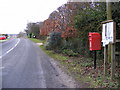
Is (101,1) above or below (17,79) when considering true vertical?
above

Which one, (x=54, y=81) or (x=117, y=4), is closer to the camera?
(x=54, y=81)

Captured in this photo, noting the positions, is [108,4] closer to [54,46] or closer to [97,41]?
[97,41]

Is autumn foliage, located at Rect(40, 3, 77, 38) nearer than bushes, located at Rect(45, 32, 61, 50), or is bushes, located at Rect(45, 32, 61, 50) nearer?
autumn foliage, located at Rect(40, 3, 77, 38)

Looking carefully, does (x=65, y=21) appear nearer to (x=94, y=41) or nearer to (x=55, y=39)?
(x=55, y=39)

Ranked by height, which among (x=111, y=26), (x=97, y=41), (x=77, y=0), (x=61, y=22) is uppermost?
(x=77, y=0)

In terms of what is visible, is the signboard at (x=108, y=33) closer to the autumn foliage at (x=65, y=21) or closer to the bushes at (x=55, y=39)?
the autumn foliage at (x=65, y=21)

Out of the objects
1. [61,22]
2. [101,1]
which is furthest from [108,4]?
[61,22]

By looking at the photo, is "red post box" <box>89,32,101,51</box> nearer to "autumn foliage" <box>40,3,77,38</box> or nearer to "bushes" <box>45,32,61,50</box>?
"autumn foliage" <box>40,3,77,38</box>

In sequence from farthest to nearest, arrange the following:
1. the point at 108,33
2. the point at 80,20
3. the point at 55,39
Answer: the point at 55,39 < the point at 80,20 < the point at 108,33

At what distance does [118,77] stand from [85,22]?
184 inches

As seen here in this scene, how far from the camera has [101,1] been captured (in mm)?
8508

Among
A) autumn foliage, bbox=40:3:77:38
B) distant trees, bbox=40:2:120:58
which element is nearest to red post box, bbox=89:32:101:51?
distant trees, bbox=40:2:120:58

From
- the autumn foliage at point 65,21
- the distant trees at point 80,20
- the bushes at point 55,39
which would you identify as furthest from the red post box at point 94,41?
the bushes at point 55,39

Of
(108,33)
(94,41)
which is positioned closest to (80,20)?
(94,41)
